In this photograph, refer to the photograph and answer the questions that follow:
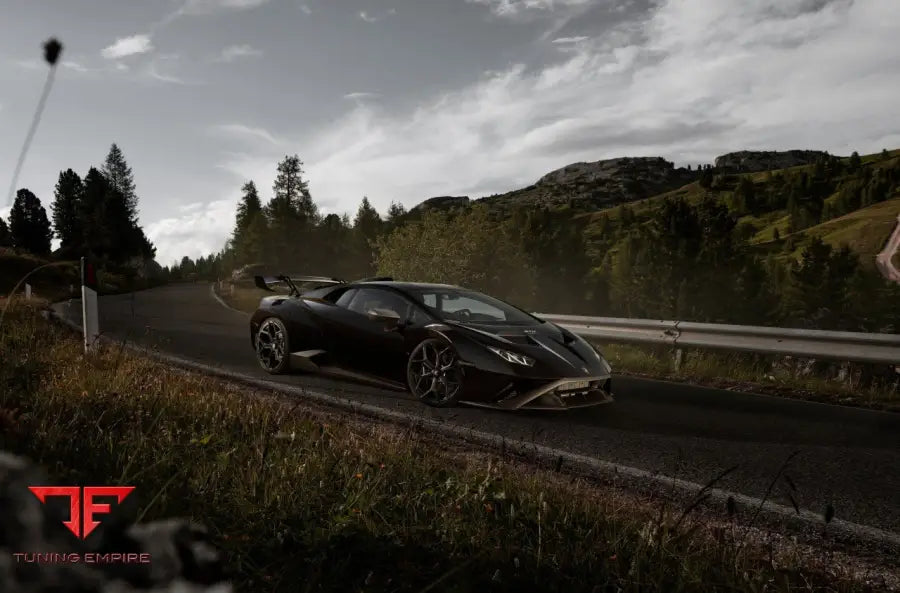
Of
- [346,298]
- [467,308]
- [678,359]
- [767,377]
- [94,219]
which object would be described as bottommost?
[767,377]

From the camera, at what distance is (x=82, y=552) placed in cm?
81

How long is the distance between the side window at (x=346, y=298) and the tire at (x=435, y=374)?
1289 mm

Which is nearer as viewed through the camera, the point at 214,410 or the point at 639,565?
the point at 639,565

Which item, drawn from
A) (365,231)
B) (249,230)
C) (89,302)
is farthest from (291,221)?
(89,302)

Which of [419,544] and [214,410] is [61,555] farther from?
[214,410]

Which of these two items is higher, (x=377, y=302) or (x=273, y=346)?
(x=377, y=302)

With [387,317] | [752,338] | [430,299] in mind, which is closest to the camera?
[387,317]

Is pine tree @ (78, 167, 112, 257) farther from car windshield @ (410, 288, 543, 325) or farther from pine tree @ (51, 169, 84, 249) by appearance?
car windshield @ (410, 288, 543, 325)

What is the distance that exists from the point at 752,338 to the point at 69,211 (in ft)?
280

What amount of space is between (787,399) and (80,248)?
79.7 metres

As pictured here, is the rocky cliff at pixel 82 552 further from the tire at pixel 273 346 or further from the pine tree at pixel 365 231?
the pine tree at pixel 365 231

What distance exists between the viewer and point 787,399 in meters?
7.32

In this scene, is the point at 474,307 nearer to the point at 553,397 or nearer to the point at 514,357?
the point at 514,357

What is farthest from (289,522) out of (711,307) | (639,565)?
(711,307)
